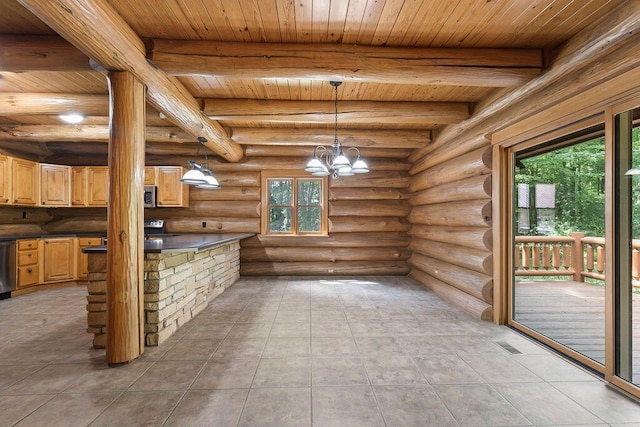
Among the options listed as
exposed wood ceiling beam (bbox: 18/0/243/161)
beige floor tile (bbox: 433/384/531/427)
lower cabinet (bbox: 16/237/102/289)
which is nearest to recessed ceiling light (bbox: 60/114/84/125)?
exposed wood ceiling beam (bbox: 18/0/243/161)

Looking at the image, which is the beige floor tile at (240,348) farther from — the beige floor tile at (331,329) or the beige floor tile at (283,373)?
the beige floor tile at (331,329)

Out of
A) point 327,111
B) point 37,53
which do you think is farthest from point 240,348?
point 37,53

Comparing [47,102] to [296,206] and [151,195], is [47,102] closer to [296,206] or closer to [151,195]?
[151,195]

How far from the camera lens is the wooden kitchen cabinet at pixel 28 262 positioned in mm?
5098

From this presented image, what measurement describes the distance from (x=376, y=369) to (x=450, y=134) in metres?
3.91

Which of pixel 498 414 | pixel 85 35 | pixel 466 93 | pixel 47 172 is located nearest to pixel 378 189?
pixel 466 93

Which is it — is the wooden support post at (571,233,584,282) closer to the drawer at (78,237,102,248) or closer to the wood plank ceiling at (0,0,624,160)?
the wood plank ceiling at (0,0,624,160)

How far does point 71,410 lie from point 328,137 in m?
4.79

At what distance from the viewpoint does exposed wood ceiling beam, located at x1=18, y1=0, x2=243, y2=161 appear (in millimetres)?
1959

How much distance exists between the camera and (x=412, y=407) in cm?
208

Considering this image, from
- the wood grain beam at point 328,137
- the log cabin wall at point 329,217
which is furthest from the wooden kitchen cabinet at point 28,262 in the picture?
the wood grain beam at point 328,137

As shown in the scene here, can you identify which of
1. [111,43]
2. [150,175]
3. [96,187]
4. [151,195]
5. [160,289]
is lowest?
[160,289]

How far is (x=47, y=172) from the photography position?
581 centimetres

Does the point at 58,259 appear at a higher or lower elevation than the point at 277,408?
higher
